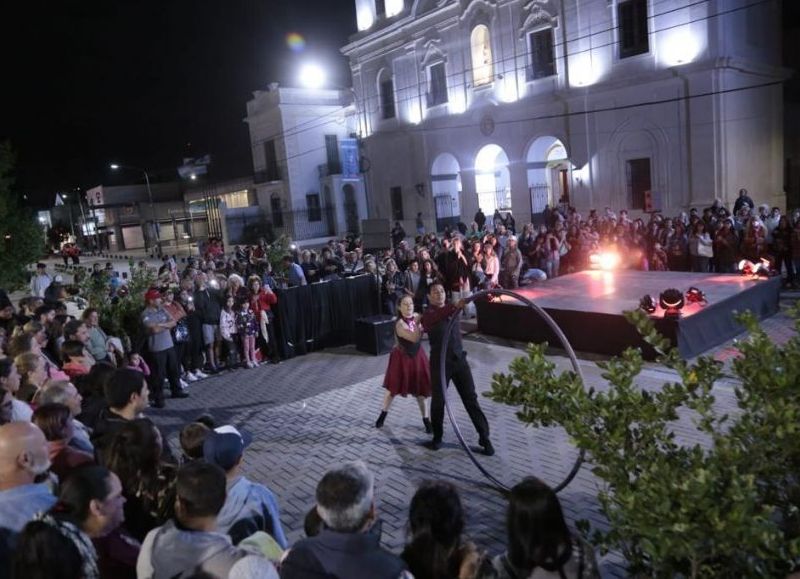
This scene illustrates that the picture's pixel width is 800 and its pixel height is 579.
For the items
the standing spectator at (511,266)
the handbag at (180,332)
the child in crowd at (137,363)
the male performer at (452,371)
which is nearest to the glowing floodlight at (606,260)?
the standing spectator at (511,266)

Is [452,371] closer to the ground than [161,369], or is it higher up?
higher up

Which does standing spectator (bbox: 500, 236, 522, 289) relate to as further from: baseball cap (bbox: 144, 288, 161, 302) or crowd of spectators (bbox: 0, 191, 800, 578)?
crowd of spectators (bbox: 0, 191, 800, 578)

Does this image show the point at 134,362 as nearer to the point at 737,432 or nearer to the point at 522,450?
the point at 522,450

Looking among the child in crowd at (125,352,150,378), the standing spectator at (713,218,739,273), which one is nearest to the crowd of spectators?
the child in crowd at (125,352,150,378)

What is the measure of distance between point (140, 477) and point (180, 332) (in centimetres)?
798

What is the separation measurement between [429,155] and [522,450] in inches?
1074

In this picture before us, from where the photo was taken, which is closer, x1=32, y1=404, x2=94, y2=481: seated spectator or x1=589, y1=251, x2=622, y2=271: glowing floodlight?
x1=32, y1=404, x2=94, y2=481: seated spectator

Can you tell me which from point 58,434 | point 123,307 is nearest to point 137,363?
point 123,307

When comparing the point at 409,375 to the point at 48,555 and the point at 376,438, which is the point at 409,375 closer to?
the point at 376,438

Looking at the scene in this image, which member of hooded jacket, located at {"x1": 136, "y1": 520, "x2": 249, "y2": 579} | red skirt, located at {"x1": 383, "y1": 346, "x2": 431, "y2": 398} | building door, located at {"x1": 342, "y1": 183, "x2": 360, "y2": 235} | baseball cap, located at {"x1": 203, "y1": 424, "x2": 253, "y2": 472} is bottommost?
red skirt, located at {"x1": 383, "y1": 346, "x2": 431, "y2": 398}

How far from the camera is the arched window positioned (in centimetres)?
2944

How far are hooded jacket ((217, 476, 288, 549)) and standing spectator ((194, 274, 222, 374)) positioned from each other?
336 inches

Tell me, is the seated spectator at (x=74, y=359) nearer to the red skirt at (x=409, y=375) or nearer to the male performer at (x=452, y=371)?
the red skirt at (x=409, y=375)

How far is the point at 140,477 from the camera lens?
4051mm
